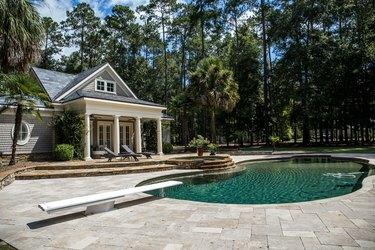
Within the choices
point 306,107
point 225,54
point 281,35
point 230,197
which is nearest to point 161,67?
point 225,54

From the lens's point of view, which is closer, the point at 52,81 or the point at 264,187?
the point at 264,187

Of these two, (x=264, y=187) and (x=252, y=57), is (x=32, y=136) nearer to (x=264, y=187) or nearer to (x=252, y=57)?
(x=264, y=187)

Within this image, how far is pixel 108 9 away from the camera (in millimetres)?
40875

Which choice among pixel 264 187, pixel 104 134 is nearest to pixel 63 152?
pixel 104 134

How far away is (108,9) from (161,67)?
10.7 metres

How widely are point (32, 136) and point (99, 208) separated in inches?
530

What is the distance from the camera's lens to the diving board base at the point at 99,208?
6.42 meters

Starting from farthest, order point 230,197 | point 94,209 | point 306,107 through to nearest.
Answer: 1. point 306,107
2. point 230,197
3. point 94,209

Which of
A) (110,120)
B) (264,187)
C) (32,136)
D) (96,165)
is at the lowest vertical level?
(264,187)

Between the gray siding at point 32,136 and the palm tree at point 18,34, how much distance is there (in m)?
5.59

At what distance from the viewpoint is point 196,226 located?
5.23 meters

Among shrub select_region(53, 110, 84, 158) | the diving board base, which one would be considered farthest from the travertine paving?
shrub select_region(53, 110, 84, 158)

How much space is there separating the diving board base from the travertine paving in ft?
0.59

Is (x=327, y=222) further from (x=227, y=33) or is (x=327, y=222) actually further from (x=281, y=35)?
(x=227, y=33)
